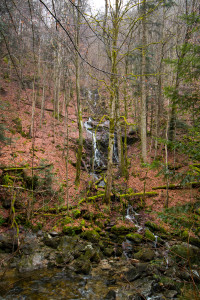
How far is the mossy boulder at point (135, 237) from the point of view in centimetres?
660

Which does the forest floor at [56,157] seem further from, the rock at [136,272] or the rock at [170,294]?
the rock at [170,294]

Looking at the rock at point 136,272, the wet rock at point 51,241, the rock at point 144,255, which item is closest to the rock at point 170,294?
the rock at point 136,272

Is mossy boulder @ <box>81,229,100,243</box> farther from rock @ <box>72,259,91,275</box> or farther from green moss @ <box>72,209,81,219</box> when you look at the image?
rock @ <box>72,259,91,275</box>

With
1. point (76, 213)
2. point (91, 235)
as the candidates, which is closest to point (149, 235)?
point (91, 235)

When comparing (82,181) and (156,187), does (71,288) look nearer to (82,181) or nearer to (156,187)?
(82,181)

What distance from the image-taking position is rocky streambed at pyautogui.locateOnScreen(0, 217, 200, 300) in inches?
164

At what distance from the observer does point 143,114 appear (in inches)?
459

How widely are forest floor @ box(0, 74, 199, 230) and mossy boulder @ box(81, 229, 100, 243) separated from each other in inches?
71.9

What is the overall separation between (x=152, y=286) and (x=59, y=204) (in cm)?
494

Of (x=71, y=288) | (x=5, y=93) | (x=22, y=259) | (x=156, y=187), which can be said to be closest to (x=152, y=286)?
(x=71, y=288)

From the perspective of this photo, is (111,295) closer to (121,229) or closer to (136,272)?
(136,272)

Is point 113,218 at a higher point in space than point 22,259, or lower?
lower

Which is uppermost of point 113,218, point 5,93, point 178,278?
point 5,93

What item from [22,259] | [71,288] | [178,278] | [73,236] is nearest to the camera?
[71,288]
